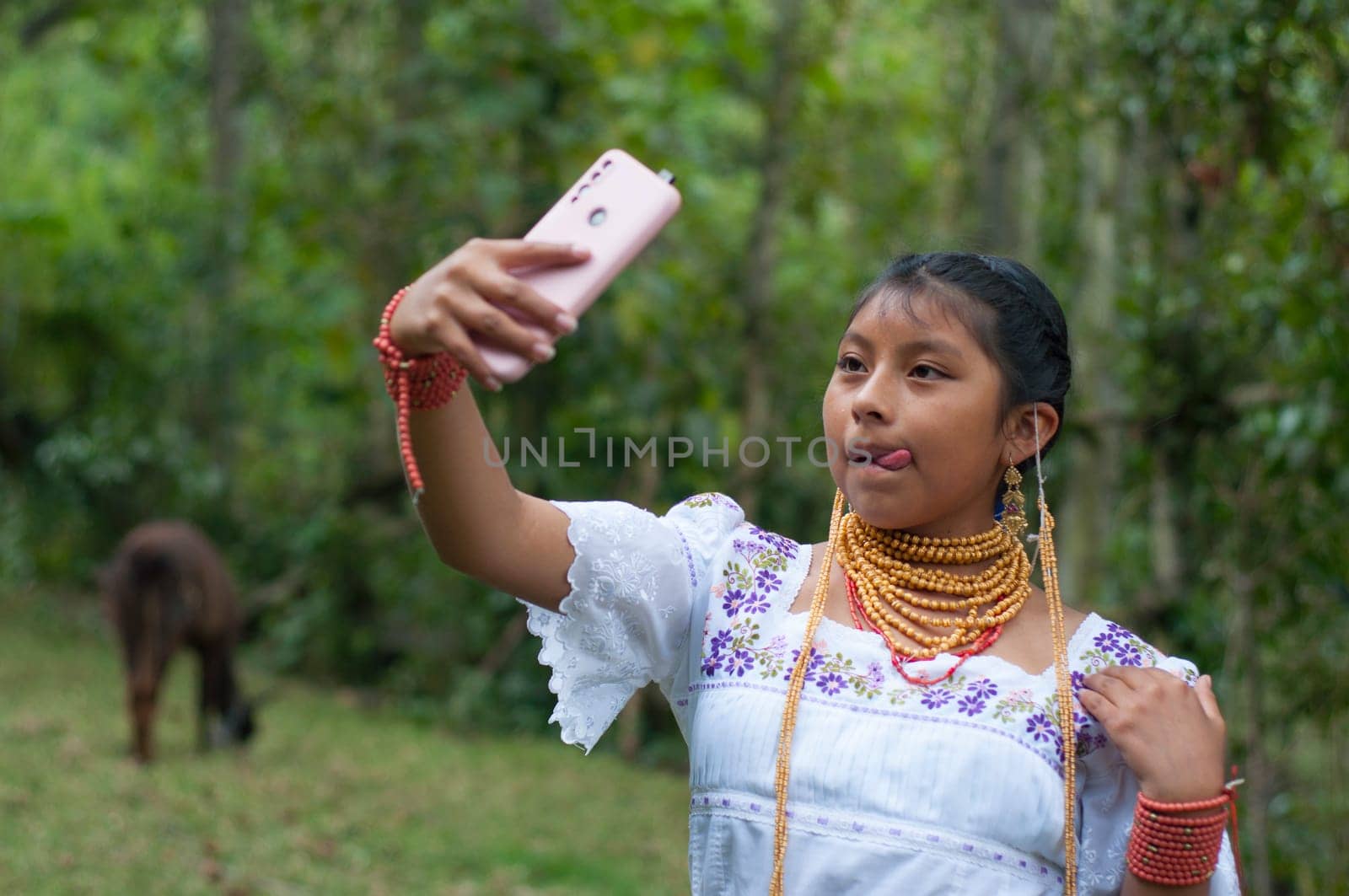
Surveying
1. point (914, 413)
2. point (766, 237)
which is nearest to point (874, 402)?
point (914, 413)

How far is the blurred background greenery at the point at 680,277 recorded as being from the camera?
395 cm

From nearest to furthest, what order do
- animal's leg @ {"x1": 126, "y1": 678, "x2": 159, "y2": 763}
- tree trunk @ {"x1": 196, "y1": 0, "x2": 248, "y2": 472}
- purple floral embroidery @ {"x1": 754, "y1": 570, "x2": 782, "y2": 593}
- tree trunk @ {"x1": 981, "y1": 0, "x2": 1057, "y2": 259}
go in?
purple floral embroidery @ {"x1": 754, "y1": 570, "x2": 782, "y2": 593}
animal's leg @ {"x1": 126, "y1": 678, "x2": 159, "y2": 763}
tree trunk @ {"x1": 981, "y1": 0, "x2": 1057, "y2": 259}
tree trunk @ {"x1": 196, "y1": 0, "x2": 248, "y2": 472}

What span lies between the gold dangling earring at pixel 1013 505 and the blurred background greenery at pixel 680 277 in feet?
1.40

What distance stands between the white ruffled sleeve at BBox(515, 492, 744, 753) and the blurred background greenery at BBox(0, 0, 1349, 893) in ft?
1.67

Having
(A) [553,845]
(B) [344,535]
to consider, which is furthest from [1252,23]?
(B) [344,535]

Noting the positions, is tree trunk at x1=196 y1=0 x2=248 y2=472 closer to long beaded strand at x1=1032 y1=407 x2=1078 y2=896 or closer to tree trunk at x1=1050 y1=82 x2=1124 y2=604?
tree trunk at x1=1050 y1=82 x2=1124 y2=604

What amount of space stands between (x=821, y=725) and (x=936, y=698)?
0.45 ft

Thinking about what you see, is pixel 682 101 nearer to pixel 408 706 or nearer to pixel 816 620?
pixel 408 706

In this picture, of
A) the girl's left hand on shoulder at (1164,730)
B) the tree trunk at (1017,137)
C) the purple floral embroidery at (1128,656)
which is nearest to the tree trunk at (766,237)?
the tree trunk at (1017,137)

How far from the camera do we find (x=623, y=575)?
5.59 ft

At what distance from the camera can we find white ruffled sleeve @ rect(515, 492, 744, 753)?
170 cm

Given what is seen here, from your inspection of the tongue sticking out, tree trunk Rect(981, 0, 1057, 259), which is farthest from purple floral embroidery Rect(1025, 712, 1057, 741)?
tree trunk Rect(981, 0, 1057, 259)

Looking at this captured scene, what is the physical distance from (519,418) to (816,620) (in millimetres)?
5805

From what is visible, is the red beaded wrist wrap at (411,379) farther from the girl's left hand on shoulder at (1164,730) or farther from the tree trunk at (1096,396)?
the tree trunk at (1096,396)
